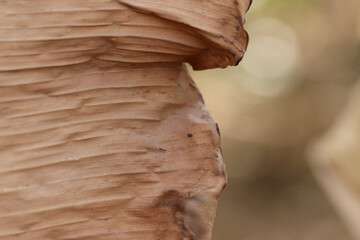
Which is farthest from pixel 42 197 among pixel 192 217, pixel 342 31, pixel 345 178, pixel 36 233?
pixel 342 31

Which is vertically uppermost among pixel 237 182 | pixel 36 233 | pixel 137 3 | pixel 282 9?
pixel 137 3

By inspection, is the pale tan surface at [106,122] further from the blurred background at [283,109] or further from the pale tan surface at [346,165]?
the blurred background at [283,109]

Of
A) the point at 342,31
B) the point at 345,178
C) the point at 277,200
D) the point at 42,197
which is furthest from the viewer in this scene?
the point at 277,200

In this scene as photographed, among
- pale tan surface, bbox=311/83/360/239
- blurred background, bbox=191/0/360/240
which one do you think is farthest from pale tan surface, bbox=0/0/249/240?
blurred background, bbox=191/0/360/240

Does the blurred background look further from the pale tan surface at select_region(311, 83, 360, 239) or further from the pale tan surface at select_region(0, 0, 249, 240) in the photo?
the pale tan surface at select_region(0, 0, 249, 240)

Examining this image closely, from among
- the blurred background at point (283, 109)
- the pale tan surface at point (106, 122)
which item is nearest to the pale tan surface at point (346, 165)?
the blurred background at point (283, 109)

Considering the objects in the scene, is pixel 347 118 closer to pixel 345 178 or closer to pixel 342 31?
pixel 345 178
